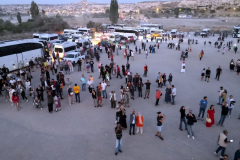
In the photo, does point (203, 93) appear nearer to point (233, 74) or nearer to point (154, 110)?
point (154, 110)

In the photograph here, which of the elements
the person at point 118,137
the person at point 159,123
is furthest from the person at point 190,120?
the person at point 118,137

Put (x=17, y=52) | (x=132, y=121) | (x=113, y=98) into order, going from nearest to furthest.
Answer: (x=132, y=121) < (x=113, y=98) < (x=17, y=52)

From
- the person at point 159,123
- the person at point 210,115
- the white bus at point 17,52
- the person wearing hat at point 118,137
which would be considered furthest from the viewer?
the white bus at point 17,52

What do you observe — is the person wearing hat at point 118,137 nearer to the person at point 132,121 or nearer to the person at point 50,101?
the person at point 132,121

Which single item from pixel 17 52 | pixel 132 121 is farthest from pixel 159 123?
pixel 17 52

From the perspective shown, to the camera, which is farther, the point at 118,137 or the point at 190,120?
the point at 190,120

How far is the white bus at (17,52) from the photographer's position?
17308mm

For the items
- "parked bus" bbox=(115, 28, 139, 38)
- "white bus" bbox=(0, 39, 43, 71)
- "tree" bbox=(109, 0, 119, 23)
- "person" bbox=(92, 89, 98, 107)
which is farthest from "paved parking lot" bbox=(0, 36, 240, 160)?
"tree" bbox=(109, 0, 119, 23)

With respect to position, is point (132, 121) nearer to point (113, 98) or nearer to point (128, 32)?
point (113, 98)

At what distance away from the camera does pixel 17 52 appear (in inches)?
727

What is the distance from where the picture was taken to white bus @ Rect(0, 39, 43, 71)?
17.3 m

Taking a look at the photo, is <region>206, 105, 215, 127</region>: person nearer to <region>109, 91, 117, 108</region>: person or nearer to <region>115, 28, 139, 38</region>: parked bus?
<region>109, 91, 117, 108</region>: person

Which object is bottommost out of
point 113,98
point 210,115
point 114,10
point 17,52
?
point 210,115

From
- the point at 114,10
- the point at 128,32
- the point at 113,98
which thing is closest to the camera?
the point at 113,98
